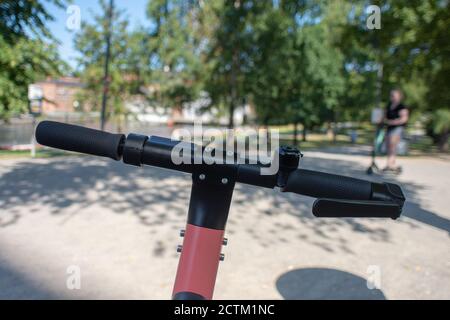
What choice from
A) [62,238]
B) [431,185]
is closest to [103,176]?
[62,238]

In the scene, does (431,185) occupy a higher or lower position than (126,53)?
lower

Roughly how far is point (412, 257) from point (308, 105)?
1907cm

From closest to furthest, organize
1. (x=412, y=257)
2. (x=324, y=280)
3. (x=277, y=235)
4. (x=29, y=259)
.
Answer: (x=324, y=280)
(x=29, y=259)
(x=412, y=257)
(x=277, y=235)

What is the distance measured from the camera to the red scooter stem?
3.34ft

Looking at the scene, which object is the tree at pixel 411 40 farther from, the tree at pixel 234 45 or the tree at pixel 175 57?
the tree at pixel 175 57

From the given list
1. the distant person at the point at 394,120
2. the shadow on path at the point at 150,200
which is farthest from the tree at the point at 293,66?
the shadow on path at the point at 150,200

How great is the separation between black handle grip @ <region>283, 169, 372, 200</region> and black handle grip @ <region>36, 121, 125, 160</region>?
0.54 meters

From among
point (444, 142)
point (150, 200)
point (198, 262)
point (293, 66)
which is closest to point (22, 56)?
point (150, 200)

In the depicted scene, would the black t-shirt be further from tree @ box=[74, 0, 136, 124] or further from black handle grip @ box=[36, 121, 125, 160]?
tree @ box=[74, 0, 136, 124]

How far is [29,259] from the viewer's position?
3.35 metres

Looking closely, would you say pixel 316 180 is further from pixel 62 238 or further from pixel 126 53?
pixel 126 53

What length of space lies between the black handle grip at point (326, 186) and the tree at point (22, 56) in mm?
9680

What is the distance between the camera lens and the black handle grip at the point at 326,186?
3.26 ft
